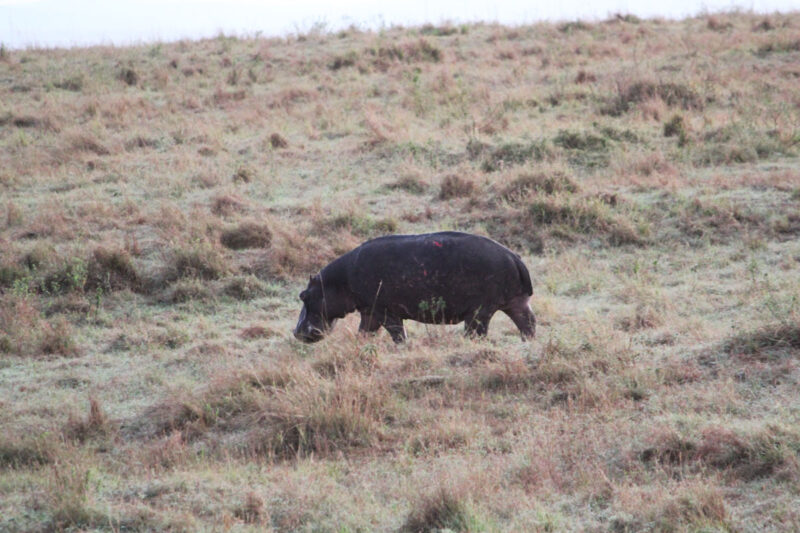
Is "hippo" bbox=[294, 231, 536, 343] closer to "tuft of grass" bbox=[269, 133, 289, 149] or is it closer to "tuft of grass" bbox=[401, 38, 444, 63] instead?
"tuft of grass" bbox=[269, 133, 289, 149]

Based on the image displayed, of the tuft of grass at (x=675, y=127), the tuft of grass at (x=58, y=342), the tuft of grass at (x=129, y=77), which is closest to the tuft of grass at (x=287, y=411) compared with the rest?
the tuft of grass at (x=58, y=342)

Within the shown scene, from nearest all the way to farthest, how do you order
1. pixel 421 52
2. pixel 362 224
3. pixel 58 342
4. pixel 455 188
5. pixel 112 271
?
pixel 58 342
pixel 112 271
pixel 362 224
pixel 455 188
pixel 421 52

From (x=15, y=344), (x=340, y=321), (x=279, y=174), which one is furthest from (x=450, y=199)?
(x=15, y=344)

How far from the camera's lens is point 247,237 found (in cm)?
1127

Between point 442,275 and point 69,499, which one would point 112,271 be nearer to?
point 442,275

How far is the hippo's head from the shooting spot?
814 cm

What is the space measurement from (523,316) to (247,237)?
4.65m

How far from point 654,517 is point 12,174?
12419 millimetres

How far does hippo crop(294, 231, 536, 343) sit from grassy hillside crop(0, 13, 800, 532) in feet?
1.01

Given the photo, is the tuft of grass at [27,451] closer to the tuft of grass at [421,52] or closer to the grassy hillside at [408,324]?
the grassy hillside at [408,324]

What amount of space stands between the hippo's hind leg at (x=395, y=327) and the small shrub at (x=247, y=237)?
3719 mm

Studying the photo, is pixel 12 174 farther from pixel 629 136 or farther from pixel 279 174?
pixel 629 136

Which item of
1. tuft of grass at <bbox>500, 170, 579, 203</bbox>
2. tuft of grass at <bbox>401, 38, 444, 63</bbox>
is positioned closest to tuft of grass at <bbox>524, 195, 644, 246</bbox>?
tuft of grass at <bbox>500, 170, 579, 203</bbox>

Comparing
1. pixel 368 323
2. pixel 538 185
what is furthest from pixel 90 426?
pixel 538 185
